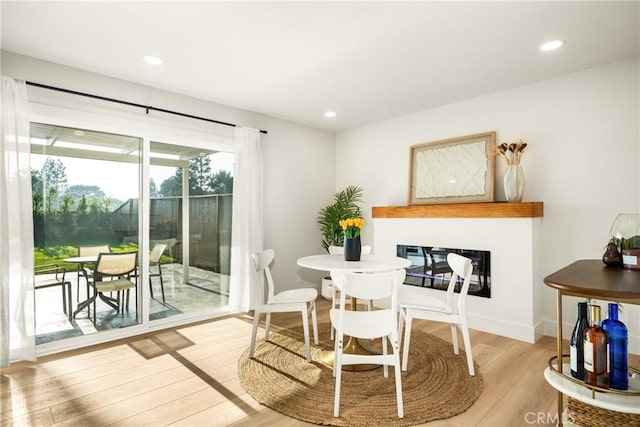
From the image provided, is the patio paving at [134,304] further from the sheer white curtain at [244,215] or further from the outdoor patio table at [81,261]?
the sheer white curtain at [244,215]

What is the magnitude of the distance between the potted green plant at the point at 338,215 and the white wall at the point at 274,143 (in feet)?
0.72

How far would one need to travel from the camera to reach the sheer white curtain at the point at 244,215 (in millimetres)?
4172

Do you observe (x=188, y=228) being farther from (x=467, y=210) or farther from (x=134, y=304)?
(x=467, y=210)

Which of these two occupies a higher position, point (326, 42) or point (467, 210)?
point (326, 42)

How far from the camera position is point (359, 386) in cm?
237

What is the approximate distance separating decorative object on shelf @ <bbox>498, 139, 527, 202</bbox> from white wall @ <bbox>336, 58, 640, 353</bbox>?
123 mm

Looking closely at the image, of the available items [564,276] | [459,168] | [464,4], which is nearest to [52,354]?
[564,276]

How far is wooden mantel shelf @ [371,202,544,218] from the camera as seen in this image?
3262 millimetres

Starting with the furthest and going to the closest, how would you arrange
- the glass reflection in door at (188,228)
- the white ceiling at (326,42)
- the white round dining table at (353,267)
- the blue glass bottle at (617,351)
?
the glass reflection in door at (188,228) < the white round dining table at (353,267) < the white ceiling at (326,42) < the blue glass bottle at (617,351)

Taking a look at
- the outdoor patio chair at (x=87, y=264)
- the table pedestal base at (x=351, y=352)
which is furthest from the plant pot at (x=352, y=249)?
the outdoor patio chair at (x=87, y=264)

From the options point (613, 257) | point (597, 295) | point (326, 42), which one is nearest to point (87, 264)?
point (326, 42)

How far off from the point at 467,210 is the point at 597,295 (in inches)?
95.9

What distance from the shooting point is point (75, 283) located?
321 centimetres

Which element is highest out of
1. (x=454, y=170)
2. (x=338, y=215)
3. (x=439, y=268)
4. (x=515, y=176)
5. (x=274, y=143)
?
(x=274, y=143)
